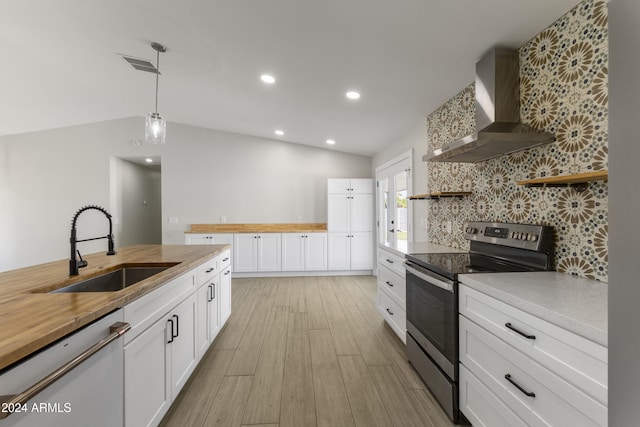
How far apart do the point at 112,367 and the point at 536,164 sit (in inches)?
98.1

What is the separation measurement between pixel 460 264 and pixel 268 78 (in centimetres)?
254

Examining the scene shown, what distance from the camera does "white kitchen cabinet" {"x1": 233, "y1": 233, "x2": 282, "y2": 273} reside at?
16.3 ft

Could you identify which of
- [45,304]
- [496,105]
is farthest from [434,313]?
[45,304]

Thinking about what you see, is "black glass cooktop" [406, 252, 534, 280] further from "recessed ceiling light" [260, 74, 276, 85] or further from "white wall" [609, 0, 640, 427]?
"recessed ceiling light" [260, 74, 276, 85]

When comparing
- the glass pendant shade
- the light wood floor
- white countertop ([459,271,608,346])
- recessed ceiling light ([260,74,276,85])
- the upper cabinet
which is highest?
recessed ceiling light ([260,74,276,85])

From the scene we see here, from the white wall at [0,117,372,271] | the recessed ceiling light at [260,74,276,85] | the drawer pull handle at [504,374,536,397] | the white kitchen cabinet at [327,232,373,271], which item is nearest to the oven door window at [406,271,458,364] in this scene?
the drawer pull handle at [504,374,536,397]

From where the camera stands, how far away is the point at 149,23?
2.17 meters

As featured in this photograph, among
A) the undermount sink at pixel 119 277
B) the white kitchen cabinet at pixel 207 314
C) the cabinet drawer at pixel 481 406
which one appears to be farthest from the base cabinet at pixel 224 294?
the cabinet drawer at pixel 481 406

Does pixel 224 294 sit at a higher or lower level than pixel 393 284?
lower

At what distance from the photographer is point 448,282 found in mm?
1526

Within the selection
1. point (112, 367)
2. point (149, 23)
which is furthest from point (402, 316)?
point (149, 23)

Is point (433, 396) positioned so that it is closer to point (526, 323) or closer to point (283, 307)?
point (526, 323)

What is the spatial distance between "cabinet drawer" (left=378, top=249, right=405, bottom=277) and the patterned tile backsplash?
2.63ft

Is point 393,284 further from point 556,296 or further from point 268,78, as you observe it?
point 268,78
